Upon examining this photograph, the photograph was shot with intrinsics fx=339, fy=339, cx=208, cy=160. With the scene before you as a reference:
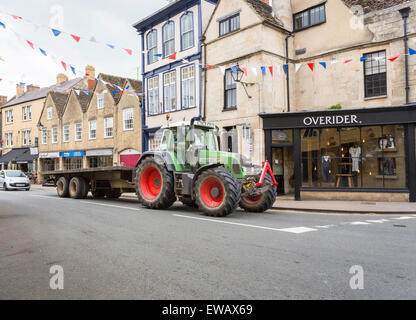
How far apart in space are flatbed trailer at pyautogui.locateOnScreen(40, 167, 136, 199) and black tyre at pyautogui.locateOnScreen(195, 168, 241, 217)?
3.71m

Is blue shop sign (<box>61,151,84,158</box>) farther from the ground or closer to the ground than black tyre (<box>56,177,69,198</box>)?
farther from the ground

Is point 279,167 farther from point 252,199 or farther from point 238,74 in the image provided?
point 252,199

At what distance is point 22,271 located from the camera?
4504 millimetres

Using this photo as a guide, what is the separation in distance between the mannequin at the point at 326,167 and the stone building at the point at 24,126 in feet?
91.8

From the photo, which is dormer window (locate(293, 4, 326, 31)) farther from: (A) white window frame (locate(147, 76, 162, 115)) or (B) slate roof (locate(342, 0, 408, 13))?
(A) white window frame (locate(147, 76, 162, 115))

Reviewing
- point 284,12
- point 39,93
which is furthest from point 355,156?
point 39,93

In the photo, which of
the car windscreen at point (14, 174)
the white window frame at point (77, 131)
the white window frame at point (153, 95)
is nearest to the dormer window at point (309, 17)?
the white window frame at point (153, 95)

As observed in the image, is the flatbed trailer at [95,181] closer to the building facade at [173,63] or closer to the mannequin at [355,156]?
the building facade at [173,63]

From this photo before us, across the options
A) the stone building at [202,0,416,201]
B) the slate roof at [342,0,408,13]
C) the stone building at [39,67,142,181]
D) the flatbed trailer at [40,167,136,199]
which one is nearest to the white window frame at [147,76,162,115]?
the stone building at [39,67,142,181]

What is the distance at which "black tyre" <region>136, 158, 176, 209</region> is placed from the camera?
10.6 metres

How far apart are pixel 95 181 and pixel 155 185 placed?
464 centimetres

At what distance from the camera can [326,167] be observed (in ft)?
50.4
